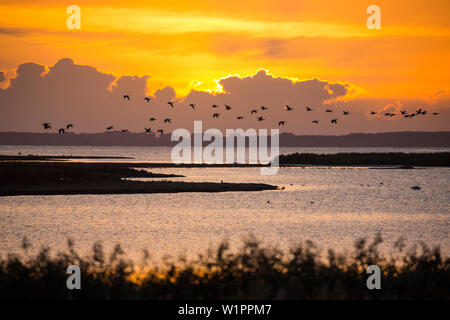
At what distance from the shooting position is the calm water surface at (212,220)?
38.2 metres

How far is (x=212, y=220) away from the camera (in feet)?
164

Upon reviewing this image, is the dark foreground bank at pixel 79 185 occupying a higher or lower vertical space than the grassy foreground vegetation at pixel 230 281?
lower

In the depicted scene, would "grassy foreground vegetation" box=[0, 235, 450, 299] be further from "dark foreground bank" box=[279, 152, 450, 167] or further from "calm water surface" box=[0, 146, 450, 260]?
"dark foreground bank" box=[279, 152, 450, 167]

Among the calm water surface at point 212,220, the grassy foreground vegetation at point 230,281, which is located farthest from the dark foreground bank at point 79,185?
the grassy foreground vegetation at point 230,281

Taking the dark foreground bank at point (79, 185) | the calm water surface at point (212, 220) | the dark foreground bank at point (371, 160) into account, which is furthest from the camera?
the dark foreground bank at point (371, 160)

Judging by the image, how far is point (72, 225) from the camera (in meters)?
45.6

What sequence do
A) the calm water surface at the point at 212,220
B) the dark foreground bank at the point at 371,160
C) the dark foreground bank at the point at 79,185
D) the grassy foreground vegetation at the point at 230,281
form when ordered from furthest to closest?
the dark foreground bank at the point at 371,160
the dark foreground bank at the point at 79,185
the calm water surface at the point at 212,220
the grassy foreground vegetation at the point at 230,281

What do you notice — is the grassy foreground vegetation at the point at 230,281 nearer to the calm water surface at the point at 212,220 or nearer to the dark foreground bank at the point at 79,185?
the calm water surface at the point at 212,220

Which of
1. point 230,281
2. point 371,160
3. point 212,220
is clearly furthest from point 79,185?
point 371,160

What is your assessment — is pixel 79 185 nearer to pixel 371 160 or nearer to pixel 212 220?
pixel 212 220
